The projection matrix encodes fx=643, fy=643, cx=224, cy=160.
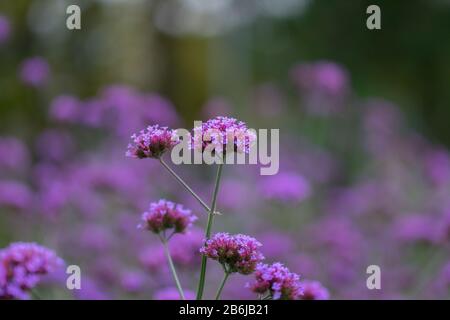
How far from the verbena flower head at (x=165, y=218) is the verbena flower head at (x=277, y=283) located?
21 centimetres

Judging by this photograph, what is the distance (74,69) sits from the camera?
6199 mm

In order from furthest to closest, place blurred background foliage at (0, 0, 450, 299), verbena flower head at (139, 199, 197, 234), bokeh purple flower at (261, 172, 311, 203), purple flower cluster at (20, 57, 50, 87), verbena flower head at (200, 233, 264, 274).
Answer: purple flower cluster at (20, 57, 50, 87) < bokeh purple flower at (261, 172, 311, 203) < blurred background foliage at (0, 0, 450, 299) < verbena flower head at (139, 199, 197, 234) < verbena flower head at (200, 233, 264, 274)

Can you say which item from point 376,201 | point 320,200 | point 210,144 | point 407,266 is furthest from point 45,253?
point 320,200

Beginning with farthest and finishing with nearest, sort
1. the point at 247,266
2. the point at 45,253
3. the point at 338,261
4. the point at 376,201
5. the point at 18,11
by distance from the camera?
the point at 18,11 < the point at 376,201 < the point at 338,261 < the point at 45,253 < the point at 247,266

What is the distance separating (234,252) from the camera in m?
1.41

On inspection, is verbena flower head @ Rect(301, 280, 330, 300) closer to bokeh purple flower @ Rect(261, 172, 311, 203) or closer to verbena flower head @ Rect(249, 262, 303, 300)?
verbena flower head @ Rect(249, 262, 303, 300)

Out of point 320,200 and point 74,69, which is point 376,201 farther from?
point 74,69

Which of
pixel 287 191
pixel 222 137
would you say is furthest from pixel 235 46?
pixel 222 137

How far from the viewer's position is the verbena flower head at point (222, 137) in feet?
4.66

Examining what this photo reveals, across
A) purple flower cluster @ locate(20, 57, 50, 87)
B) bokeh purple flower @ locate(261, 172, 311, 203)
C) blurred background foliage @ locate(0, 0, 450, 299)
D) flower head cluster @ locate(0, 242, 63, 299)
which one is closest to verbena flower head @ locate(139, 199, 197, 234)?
flower head cluster @ locate(0, 242, 63, 299)

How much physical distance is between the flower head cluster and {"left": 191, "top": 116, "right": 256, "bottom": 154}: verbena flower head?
0.50m

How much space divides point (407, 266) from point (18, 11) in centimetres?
438

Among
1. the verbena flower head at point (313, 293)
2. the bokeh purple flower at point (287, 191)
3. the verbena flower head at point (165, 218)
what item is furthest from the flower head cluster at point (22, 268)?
the bokeh purple flower at point (287, 191)

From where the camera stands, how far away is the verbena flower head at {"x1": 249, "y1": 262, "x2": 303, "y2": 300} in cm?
142
